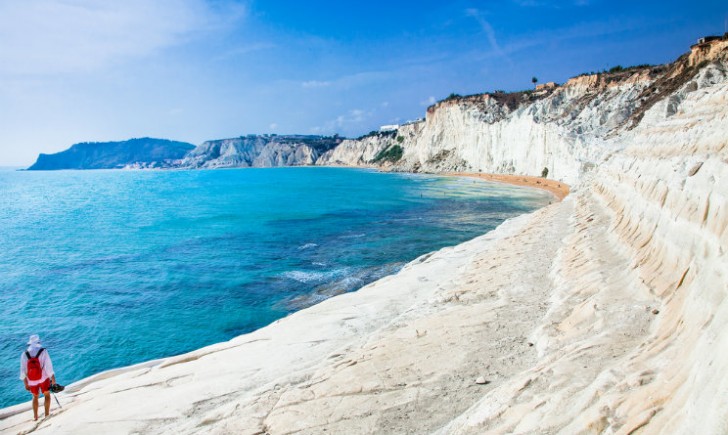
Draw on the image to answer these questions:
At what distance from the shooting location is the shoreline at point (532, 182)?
179ft

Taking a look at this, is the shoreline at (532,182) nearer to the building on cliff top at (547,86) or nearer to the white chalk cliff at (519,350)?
the building on cliff top at (547,86)

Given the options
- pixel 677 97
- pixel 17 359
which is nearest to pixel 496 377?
pixel 17 359

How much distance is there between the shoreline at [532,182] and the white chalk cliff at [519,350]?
128 feet

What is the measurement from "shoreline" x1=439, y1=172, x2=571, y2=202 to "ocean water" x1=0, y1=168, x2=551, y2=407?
23.4ft

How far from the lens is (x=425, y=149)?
122m

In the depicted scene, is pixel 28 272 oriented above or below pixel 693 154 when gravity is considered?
below

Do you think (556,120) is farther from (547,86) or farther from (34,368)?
(34,368)

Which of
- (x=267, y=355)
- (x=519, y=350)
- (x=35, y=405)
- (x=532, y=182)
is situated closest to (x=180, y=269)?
(x=35, y=405)

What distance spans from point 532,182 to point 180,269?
5877cm

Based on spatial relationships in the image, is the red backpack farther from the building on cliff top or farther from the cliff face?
the building on cliff top

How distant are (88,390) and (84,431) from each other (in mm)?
3031

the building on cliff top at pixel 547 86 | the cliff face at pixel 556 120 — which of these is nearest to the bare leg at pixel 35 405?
the cliff face at pixel 556 120

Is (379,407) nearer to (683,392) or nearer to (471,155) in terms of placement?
(683,392)

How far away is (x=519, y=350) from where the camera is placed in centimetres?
732
